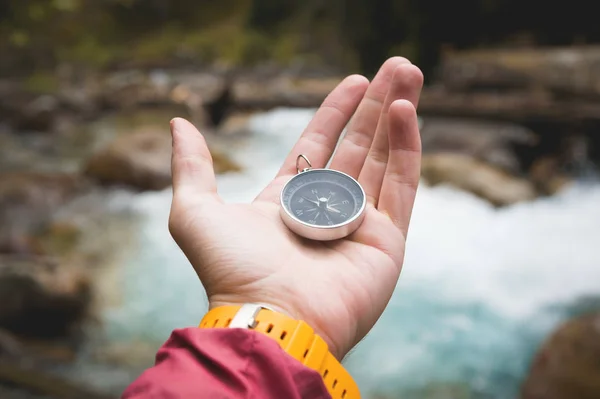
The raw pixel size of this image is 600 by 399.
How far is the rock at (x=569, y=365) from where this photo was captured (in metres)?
2.81

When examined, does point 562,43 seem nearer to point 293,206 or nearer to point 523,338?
point 523,338

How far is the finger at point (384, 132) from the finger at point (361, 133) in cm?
8

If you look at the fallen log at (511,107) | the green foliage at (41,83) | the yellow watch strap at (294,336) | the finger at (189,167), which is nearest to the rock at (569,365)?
the yellow watch strap at (294,336)

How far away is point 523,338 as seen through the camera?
3719 millimetres

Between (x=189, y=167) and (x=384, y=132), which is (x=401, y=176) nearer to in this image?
(x=384, y=132)


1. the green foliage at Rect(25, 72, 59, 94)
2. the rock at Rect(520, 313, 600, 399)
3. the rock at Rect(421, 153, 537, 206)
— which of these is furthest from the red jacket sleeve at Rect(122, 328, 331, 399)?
the green foliage at Rect(25, 72, 59, 94)

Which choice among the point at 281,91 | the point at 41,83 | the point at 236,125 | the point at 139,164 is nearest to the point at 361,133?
the point at 139,164

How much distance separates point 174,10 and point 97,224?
9.85 meters

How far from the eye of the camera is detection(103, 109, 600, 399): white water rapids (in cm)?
358

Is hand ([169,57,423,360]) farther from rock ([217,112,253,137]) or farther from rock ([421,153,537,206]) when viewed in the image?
rock ([217,112,253,137])

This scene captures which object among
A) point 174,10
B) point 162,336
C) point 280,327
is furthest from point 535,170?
point 174,10

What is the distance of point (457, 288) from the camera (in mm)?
4215

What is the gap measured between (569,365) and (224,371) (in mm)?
2458

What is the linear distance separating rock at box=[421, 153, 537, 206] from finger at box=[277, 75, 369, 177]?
142 inches
